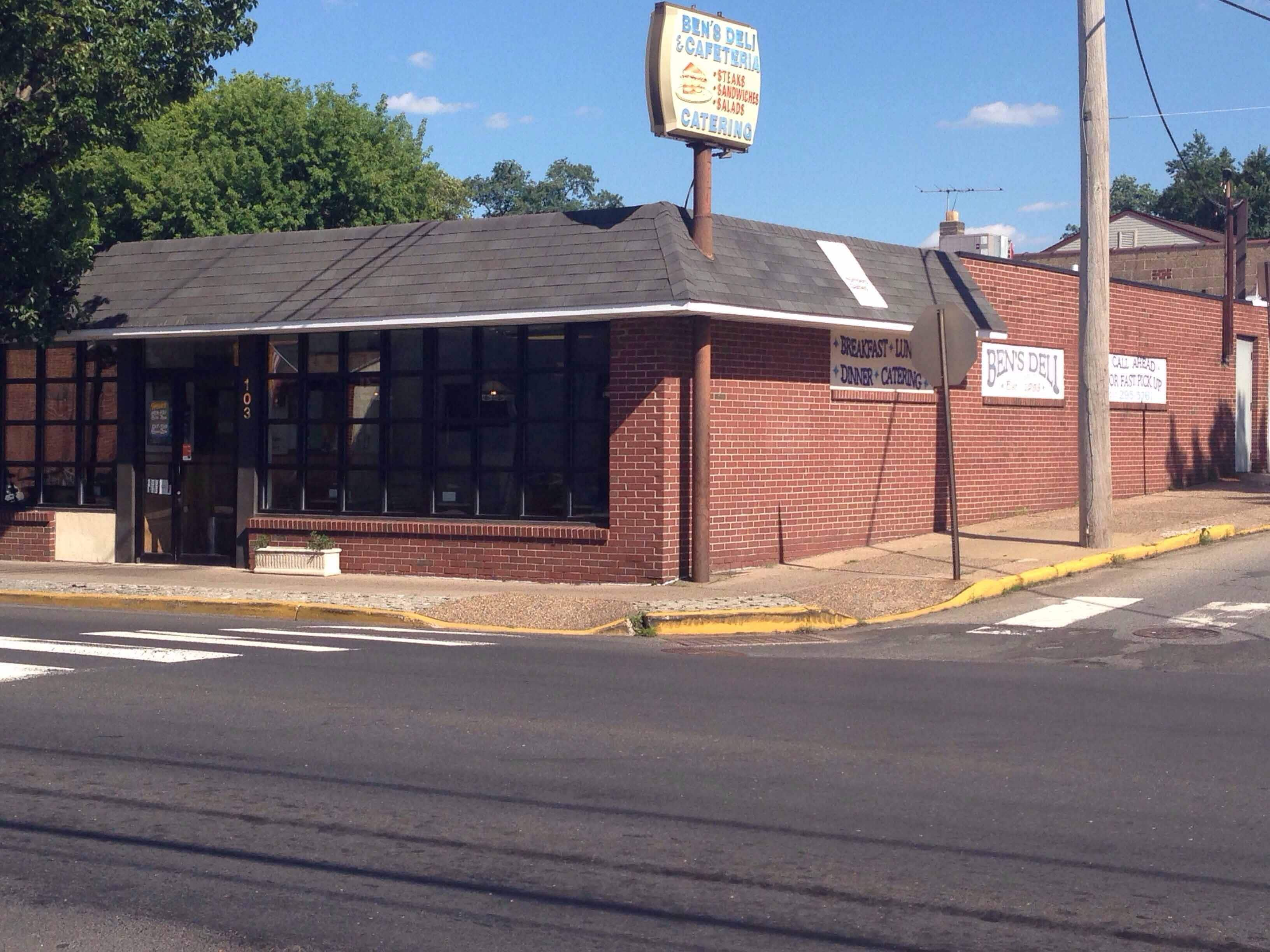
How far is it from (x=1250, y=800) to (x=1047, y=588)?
346 inches

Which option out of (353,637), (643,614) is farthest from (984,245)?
(353,637)

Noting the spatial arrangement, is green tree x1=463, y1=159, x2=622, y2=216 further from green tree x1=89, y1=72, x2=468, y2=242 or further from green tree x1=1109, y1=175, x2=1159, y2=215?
green tree x1=89, y1=72, x2=468, y2=242

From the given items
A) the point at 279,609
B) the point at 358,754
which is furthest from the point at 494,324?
the point at 358,754

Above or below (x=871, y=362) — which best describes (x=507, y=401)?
below

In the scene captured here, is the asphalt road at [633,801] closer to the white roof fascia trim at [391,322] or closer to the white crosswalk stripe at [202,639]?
the white crosswalk stripe at [202,639]

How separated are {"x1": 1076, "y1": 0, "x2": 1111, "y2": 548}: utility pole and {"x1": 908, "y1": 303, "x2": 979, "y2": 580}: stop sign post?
10.3 ft

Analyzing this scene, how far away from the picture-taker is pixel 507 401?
1645 centimetres

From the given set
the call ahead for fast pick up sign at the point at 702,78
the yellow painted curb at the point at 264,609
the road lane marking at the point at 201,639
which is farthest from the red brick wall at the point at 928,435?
the road lane marking at the point at 201,639

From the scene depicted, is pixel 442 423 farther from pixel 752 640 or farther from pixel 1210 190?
pixel 1210 190

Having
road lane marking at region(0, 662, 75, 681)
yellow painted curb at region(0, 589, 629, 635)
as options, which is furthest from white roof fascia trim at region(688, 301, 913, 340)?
road lane marking at region(0, 662, 75, 681)

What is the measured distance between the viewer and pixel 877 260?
60.6 ft

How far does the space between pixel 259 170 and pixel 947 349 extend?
23089mm

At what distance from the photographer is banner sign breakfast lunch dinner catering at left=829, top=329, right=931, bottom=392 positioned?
17719mm

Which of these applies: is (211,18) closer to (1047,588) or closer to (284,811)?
(1047,588)
